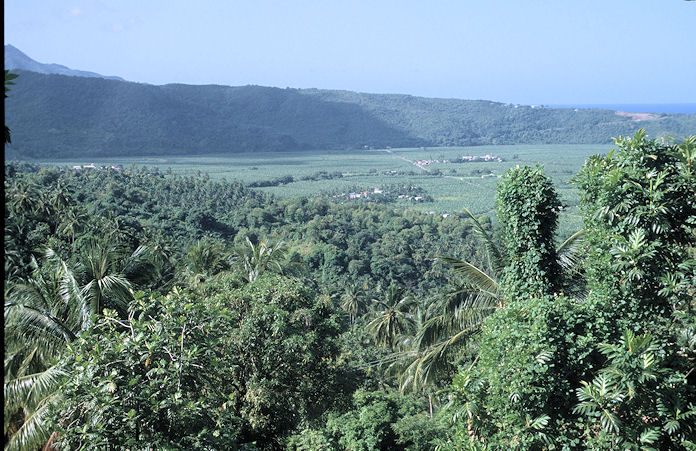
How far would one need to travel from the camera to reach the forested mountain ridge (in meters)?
109

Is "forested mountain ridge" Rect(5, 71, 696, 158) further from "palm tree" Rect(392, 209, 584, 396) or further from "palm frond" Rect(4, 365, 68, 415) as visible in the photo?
"palm tree" Rect(392, 209, 584, 396)

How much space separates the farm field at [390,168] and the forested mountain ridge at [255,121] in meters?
7.49

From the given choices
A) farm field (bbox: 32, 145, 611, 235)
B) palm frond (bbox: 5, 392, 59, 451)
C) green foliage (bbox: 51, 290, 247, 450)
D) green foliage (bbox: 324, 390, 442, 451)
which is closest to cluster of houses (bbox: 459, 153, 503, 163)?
farm field (bbox: 32, 145, 611, 235)

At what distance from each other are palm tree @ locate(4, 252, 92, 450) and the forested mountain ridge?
10251cm

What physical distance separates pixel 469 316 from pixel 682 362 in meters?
3.17

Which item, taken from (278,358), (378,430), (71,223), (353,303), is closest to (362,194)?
(353,303)

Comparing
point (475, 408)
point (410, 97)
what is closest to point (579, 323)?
point (475, 408)

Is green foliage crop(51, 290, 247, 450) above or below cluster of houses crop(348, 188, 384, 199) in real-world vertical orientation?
above

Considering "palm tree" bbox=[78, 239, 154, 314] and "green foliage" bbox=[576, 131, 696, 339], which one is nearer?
"green foliage" bbox=[576, 131, 696, 339]

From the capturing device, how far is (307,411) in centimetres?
830

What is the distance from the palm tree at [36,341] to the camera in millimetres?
5480

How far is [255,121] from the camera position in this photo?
15800cm

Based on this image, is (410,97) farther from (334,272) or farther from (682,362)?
(682,362)

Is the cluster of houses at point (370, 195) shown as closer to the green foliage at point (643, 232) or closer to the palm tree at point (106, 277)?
the palm tree at point (106, 277)
